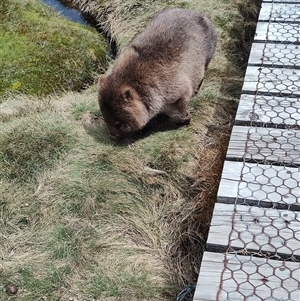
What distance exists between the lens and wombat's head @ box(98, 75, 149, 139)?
585 centimetres

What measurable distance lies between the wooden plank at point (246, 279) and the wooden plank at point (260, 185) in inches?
18.2

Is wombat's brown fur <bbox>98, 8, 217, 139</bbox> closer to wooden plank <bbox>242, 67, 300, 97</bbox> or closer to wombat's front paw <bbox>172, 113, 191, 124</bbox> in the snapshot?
wombat's front paw <bbox>172, 113, 191, 124</bbox>

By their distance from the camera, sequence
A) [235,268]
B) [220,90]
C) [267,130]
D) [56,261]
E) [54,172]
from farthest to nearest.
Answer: [220,90] < [54,172] < [56,261] < [267,130] < [235,268]

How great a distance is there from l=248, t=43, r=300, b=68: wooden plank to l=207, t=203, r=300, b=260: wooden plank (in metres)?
2.00

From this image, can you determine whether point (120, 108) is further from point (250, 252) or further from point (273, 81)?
point (250, 252)

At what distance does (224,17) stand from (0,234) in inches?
191

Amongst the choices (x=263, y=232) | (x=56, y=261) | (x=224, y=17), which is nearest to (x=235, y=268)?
(x=263, y=232)

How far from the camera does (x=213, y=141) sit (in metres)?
6.05

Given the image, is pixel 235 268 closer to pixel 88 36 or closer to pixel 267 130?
pixel 267 130

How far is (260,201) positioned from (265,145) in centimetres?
66

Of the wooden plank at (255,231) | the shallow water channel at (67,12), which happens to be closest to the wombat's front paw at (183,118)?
the wooden plank at (255,231)

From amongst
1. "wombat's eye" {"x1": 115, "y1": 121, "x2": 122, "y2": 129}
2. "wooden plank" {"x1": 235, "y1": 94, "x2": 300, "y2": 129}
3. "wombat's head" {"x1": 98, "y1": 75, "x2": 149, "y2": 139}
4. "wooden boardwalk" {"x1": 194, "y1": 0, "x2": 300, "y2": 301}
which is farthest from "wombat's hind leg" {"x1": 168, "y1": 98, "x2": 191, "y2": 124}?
"wooden plank" {"x1": 235, "y1": 94, "x2": 300, "y2": 129}

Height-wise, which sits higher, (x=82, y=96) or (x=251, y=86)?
(x=251, y=86)

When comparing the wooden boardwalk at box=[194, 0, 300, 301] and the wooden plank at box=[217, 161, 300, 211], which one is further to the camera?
the wooden plank at box=[217, 161, 300, 211]
